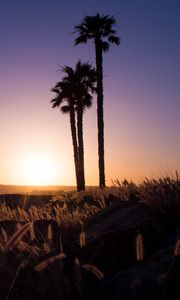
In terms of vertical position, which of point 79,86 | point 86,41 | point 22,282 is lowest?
point 22,282

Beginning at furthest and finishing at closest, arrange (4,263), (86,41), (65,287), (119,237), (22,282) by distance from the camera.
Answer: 1. (86,41)
2. (119,237)
3. (4,263)
4. (22,282)
5. (65,287)

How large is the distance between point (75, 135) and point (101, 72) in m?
4.75

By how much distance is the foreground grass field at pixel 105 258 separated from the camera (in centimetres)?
333

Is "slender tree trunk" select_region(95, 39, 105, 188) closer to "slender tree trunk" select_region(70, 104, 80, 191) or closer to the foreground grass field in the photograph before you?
"slender tree trunk" select_region(70, 104, 80, 191)

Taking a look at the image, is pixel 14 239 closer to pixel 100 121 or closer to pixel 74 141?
pixel 100 121

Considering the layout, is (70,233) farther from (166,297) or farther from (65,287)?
(166,297)

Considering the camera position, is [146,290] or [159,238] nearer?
[146,290]

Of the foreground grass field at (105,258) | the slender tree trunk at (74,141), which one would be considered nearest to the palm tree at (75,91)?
the slender tree trunk at (74,141)

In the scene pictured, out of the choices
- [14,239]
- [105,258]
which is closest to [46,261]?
[14,239]

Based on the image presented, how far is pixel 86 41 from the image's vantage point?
118 ft

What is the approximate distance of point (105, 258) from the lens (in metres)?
4.64

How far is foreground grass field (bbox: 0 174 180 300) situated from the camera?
333 centimetres

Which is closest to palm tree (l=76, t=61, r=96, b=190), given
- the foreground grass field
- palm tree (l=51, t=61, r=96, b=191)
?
palm tree (l=51, t=61, r=96, b=191)

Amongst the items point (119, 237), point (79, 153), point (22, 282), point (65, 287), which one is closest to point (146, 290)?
point (65, 287)
